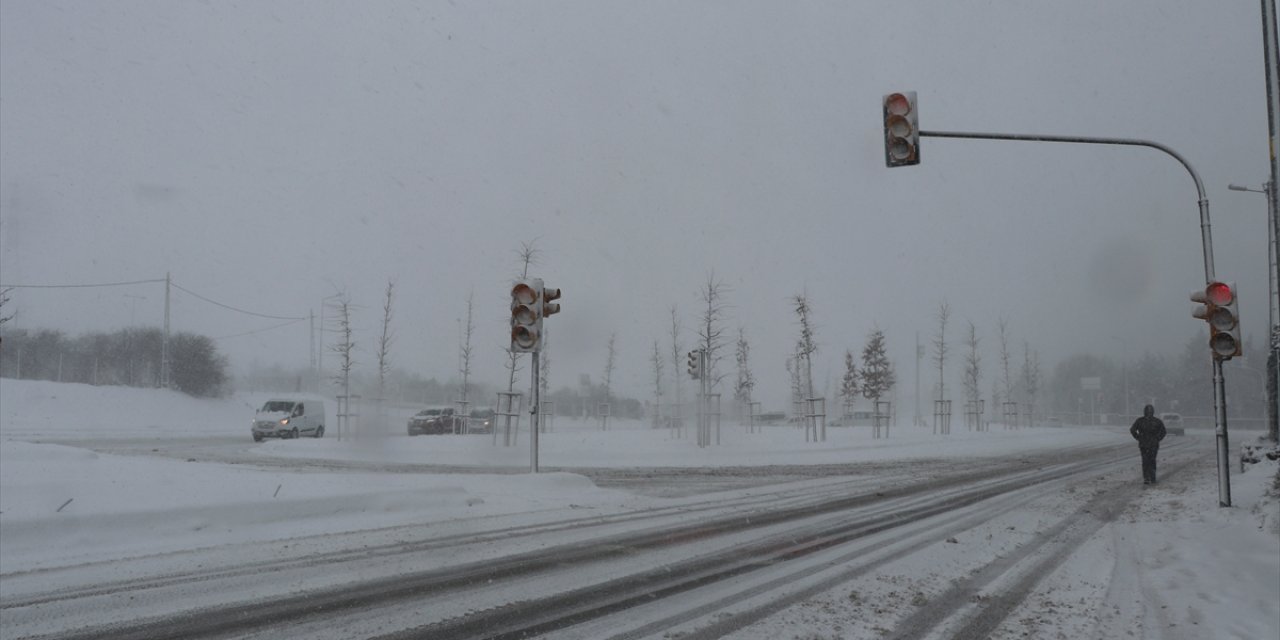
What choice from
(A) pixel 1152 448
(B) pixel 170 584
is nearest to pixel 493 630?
(B) pixel 170 584

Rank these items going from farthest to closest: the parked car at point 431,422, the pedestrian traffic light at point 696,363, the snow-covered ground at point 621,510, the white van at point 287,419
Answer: the parked car at point 431,422 < the white van at point 287,419 < the pedestrian traffic light at point 696,363 < the snow-covered ground at point 621,510

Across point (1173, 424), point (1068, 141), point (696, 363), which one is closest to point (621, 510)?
point (1068, 141)

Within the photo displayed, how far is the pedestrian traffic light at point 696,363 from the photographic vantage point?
2686 centimetres

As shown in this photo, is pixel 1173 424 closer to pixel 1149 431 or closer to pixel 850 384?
pixel 850 384

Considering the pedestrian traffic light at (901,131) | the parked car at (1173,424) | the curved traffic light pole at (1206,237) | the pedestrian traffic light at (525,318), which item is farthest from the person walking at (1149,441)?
the parked car at (1173,424)

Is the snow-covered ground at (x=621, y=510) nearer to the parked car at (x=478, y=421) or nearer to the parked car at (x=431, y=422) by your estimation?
the parked car at (x=478, y=421)

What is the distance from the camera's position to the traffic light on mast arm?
420 inches

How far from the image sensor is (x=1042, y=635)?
540cm

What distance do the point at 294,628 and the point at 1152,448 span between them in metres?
17.4

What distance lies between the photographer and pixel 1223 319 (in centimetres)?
1073

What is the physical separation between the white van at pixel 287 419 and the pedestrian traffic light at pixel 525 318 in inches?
960

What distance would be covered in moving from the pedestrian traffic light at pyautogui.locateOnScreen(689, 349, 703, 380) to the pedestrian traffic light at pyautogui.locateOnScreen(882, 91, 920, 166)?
Answer: 54.5 feet

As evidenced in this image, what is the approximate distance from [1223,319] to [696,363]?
1732 centimetres

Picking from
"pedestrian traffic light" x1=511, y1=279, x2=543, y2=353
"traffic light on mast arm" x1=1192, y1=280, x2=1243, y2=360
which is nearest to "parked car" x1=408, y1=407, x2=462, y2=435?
"pedestrian traffic light" x1=511, y1=279, x2=543, y2=353
